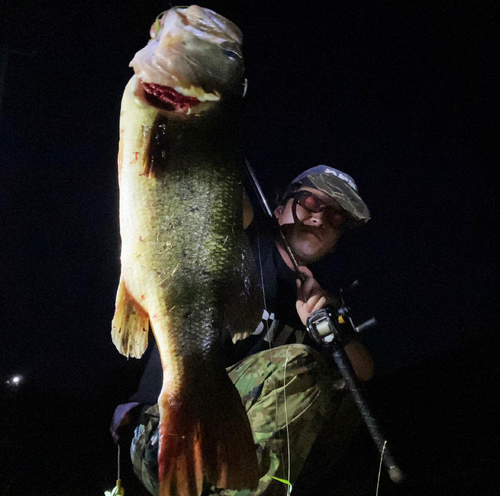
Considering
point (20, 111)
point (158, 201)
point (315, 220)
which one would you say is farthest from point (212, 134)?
point (20, 111)

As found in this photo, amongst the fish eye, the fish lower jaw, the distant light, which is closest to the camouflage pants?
the fish lower jaw

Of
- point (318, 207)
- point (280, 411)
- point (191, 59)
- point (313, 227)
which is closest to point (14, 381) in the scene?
point (280, 411)

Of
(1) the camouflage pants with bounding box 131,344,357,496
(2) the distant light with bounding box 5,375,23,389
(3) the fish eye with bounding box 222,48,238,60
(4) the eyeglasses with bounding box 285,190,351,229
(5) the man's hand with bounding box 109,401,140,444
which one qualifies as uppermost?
(3) the fish eye with bounding box 222,48,238,60

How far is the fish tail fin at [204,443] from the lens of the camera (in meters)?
1.00

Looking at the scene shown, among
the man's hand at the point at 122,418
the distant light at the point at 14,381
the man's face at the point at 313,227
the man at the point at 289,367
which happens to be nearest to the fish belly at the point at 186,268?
the man at the point at 289,367

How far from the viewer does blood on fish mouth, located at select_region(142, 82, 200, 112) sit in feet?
4.23

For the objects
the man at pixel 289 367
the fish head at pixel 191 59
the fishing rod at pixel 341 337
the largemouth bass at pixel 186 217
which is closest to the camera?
the largemouth bass at pixel 186 217

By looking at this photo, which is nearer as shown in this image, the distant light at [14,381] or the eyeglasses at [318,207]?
the eyeglasses at [318,207]

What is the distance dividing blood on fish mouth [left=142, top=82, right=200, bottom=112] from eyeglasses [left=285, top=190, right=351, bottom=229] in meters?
1.81

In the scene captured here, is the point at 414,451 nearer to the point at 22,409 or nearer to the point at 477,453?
the point at 477,453

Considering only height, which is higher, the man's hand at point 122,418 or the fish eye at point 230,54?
the fish eye at point 230,54

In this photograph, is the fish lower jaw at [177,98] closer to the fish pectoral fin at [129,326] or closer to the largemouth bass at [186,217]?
the largemouth bass at [186,217]

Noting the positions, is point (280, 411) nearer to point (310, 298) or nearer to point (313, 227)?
point (310, 298)

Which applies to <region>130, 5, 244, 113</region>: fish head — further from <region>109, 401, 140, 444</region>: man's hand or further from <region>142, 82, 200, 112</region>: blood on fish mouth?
<region>109, 401, 140, 444</region>: man's hand
